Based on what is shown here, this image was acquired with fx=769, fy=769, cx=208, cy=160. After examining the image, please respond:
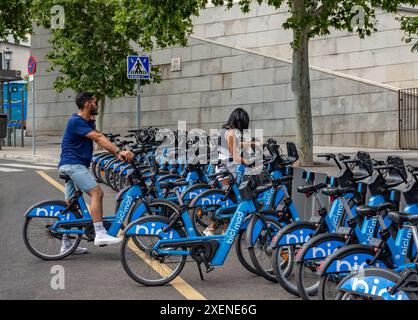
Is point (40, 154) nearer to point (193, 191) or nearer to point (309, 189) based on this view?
point (193, 191)

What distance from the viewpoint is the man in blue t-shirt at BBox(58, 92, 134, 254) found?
832cm

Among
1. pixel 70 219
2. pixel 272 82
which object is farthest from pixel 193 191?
pixel 272 82

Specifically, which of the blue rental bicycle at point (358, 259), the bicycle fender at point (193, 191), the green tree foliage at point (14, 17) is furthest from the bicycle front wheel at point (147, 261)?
the green tree foliage at point (14, 17)

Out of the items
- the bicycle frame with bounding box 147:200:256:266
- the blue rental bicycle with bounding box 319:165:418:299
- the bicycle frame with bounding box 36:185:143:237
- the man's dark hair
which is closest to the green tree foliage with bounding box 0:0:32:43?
the man's dark hair

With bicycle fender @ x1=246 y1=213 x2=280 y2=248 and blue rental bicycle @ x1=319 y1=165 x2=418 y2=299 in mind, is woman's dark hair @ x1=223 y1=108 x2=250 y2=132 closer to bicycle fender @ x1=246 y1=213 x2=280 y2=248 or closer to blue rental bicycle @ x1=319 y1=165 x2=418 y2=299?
bicycle fender @ x1=246 y1=213 x2=280 y2=248

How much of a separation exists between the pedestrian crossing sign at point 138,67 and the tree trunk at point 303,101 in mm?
3628

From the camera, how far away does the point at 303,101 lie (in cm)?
1834

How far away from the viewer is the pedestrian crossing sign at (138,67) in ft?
61.6

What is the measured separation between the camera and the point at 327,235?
19.7 feet

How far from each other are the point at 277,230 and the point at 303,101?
37.0ft

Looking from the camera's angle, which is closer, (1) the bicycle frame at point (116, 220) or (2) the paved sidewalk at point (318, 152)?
(1) the bicycle frame at point (116, 220)

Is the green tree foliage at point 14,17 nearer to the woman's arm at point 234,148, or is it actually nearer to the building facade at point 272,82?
the building facade at point 272,82

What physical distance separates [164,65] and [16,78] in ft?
20.4

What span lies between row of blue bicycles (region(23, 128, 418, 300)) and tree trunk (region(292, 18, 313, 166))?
7796 millimetres
